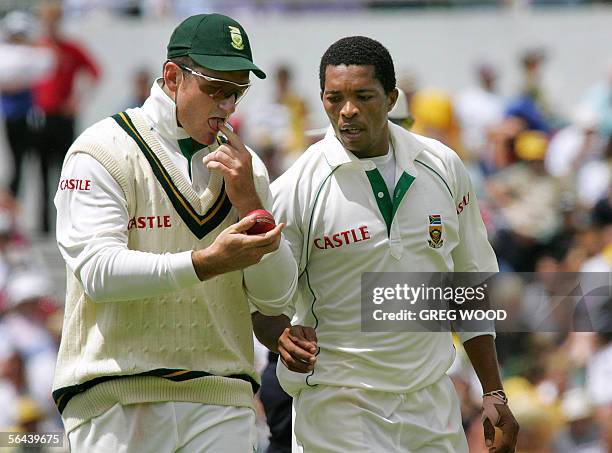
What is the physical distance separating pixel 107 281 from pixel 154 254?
7.8 inches

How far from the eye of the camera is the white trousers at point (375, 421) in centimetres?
539

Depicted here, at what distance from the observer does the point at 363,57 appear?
543cm

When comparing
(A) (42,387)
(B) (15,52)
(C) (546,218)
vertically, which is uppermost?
(B) (15,52)

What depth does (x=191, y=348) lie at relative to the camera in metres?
5.12

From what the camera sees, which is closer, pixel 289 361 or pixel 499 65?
pixel 289 361

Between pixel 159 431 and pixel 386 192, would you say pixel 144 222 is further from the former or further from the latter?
pixel 386 192

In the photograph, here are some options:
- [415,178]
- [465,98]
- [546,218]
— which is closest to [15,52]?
[465,98]

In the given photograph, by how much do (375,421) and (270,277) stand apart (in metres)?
0.72

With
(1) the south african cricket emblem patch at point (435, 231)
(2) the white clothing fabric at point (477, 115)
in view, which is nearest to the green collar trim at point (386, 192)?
(1) the south african cricket emblem patch at point (435, 231)

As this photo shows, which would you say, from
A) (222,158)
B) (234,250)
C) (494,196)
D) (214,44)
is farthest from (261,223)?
(494,196)

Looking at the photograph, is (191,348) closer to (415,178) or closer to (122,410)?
(122,410)

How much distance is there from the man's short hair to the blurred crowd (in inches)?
45.5

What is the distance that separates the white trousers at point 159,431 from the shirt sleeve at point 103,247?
1.52ft

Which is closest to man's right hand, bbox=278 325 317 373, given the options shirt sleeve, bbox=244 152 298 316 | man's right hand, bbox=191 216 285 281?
shirt sleeve, bbox=244 152 298 316
